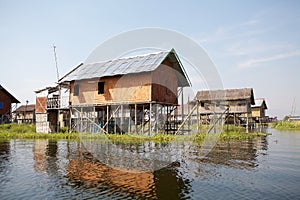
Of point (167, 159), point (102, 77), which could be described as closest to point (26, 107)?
point (102, 77)

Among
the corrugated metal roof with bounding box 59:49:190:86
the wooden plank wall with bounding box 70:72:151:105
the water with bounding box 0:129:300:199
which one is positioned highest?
the corrugated metal roof with bounding box 59:49:190:86

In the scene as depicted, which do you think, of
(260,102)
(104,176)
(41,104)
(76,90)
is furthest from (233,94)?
(104,176)

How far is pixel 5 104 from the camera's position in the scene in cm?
3950

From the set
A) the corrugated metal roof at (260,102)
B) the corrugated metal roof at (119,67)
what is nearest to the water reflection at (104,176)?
the corrugated metal roof at (119,67)

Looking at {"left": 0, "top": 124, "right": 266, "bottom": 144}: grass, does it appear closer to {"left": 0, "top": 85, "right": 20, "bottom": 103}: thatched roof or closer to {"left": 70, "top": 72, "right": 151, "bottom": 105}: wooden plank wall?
{"left": 70, "top": 72, "right": 151, "bottom": 105}: wooden plank wall

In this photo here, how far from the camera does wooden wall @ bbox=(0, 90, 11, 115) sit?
39.0 m

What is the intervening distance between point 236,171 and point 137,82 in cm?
1422

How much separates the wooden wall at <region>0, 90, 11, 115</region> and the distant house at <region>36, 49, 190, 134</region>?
12.7 metres

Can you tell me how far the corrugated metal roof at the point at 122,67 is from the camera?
23.3 meters

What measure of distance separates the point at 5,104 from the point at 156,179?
35993 mm

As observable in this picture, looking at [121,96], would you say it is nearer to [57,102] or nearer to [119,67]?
[119,67]

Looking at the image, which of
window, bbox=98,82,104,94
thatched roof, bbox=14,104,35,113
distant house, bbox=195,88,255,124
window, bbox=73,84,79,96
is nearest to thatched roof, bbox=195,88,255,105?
distant house, bbox=195,88,255,124

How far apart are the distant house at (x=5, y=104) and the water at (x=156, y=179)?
2847 centimetres

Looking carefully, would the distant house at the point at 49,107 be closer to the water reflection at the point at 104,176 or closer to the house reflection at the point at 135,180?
the water reflection at the point at 104,176
